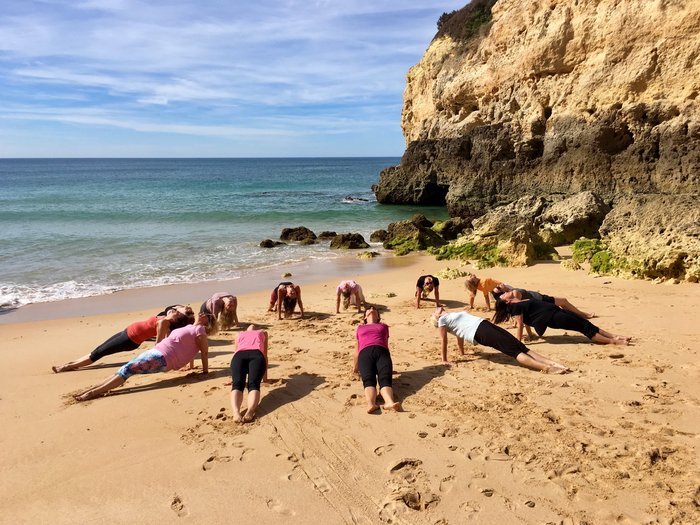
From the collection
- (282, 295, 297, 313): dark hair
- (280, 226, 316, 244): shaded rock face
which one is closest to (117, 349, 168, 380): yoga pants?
(282, 295, 297, 313): dark hair

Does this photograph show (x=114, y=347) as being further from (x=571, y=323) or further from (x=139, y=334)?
(x=571, y=323)

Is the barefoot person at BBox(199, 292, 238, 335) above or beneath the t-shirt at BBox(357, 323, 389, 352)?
beneath

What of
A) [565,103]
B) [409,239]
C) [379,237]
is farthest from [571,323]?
[565,103]

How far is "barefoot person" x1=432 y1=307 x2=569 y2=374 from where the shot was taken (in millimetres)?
6441

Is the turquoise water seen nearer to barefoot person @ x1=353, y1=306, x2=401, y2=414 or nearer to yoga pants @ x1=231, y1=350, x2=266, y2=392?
yoga pants @ x1=231, y1=350, x2=266, y2=392

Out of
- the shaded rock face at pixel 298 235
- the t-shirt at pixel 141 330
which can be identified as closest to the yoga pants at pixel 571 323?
the t-shirt at pixel 141 330

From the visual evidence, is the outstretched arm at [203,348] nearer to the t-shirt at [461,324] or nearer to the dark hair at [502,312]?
the t-shirt at [461,324]

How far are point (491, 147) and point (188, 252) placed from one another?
17.5 meters

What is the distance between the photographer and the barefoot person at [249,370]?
552 centimetres

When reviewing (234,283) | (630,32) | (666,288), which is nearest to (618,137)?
(630,32)

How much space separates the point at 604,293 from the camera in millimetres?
10211

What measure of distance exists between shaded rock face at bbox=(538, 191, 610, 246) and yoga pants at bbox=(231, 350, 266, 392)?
41.4 ft

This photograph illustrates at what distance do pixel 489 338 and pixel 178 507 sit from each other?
14.0ft

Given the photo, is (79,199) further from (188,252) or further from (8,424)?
(8,424)
